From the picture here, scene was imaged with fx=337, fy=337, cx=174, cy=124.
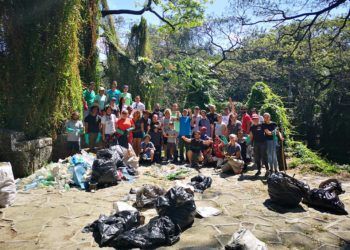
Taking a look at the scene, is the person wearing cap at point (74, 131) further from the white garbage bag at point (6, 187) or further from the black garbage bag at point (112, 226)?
the black garbage bag at point (112, 226)

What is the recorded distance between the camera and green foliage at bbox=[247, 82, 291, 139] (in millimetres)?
11758

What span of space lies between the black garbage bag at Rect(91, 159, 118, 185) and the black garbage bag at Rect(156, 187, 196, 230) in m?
2.48

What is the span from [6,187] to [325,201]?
19.5 feet

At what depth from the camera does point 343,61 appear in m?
20.3

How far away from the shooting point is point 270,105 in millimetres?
11727

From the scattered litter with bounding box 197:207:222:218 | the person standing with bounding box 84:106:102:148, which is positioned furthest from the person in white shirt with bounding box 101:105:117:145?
the scattered litter with bounding box 197:207:222:218

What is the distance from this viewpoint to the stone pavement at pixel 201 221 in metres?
4.86

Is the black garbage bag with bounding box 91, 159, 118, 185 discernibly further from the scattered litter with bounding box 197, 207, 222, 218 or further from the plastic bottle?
the scattered litter with bounding box 197, 207, 222, 218

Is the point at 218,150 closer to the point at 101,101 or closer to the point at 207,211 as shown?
the point at 101,101

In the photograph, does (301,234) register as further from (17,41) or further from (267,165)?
(17,41)

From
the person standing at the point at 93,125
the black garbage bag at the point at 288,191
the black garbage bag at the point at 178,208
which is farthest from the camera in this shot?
the person standing at the point at 93,125

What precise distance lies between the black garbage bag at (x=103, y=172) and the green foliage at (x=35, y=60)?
238 cm

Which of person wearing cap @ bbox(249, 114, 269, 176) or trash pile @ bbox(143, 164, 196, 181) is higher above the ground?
person wearing cap @ bbox(249, 114, 269, 176)

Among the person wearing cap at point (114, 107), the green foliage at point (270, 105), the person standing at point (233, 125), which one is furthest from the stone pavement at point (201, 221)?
the green foliage at point (270, 105)
